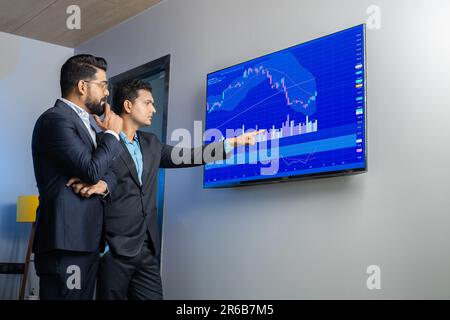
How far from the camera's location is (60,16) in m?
4.96

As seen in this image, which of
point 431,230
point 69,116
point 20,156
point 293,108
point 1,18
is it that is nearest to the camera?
point 69,116

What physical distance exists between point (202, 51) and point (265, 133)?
105 cm

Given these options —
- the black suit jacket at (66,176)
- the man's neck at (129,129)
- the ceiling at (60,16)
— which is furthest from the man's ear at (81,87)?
the ceiling at (60,16)

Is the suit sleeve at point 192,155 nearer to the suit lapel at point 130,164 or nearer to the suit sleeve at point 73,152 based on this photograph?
the suit lapel at point 130,164

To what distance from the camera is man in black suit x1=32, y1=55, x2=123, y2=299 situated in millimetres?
2137

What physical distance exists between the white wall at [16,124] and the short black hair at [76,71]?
3.21m

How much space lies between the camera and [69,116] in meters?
2.25

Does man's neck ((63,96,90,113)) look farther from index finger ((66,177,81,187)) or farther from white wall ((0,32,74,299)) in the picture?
white wall ((0,32,74,299))

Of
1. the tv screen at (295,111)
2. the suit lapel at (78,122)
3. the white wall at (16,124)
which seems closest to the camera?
the suit lapel at (78,122)

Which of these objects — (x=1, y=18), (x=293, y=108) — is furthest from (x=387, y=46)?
(x=1, y=18)

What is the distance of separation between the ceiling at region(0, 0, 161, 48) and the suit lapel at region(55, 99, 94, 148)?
251cm

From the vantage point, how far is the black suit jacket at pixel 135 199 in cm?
267

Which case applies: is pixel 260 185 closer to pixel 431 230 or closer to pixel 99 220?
pixel 431 230

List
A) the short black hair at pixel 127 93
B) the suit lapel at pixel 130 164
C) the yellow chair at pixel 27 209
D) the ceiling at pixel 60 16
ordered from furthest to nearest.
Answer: the yellow chair at pixel 27 209 → the ceiling at pixel 60 16 → the short black hair at pixel 127 93 → the suit lapel at pixel 130 164
